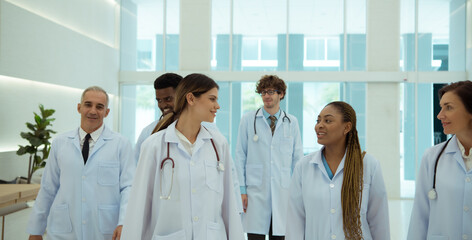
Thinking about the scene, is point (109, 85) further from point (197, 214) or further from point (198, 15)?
point (197, 214)

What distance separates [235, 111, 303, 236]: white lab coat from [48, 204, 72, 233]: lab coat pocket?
1.88m

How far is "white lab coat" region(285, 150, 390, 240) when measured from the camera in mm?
2392

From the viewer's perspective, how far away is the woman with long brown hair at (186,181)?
209 cm

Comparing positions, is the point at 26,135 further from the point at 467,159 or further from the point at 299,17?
the point at 299,17

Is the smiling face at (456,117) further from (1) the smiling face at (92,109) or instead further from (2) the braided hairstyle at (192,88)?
(1) the smiling face at (92,109)

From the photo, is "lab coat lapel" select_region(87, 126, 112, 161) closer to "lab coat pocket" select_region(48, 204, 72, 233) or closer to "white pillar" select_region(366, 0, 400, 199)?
"lab coat pocket" select_region(48, 204, 72, 233)

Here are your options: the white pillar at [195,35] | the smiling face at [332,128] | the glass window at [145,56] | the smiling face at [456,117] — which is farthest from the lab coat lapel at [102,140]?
the glass window at [145,56]

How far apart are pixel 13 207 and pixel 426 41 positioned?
31.9ft

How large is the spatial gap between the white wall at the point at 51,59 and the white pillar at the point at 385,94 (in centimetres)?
636

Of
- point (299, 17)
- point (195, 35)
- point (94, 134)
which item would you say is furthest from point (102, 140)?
point (299, 17)

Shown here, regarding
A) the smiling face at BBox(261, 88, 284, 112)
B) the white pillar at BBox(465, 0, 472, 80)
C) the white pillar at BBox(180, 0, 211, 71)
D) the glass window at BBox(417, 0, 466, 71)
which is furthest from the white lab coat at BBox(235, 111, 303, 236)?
the white pillar at BBox(465, 0, 472, 80)

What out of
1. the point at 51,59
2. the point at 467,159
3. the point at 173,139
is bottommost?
the point at 467,159

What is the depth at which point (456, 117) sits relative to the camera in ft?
7.91

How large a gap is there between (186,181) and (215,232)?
290 millimetres
